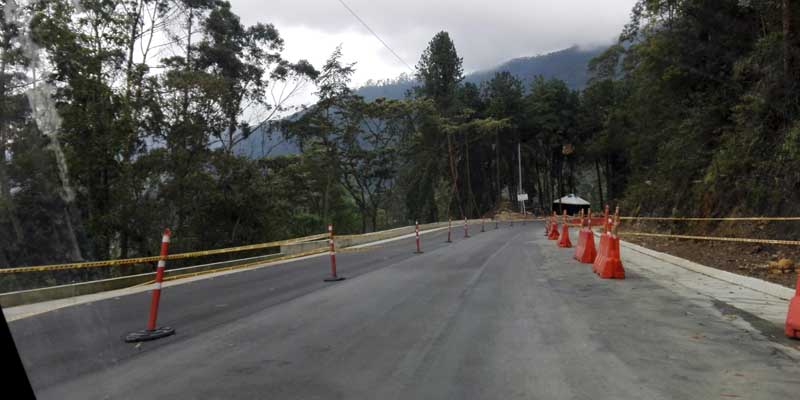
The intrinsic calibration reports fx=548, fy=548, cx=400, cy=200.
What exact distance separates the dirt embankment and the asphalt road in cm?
270

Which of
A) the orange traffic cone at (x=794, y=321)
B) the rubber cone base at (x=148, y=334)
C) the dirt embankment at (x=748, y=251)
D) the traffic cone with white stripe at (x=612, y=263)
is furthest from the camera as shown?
the traffic cone with white stripe at (x=612, y=263)

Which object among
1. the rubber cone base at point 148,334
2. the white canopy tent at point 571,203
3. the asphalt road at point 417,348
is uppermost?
the white canopy tent at point 571,203

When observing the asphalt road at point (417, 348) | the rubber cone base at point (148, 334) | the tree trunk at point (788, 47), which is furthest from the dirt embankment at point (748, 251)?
the rubber cone base at point (148, 334)

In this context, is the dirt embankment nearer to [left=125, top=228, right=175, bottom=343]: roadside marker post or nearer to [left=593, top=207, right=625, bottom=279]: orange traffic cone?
[left=593, top=207, right=625, bottom=279]: orange traffic cone

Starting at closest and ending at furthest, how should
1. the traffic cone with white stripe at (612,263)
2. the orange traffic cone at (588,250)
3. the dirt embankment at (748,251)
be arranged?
the dirt embankment at (748,251), the traffic cone with white stripe at (612,263), the orange traffic cone at (588,250)

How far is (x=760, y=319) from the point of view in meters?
6.45

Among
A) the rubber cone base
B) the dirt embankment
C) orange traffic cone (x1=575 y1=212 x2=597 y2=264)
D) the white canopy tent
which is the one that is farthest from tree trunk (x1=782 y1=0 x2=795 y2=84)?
the white canopy tent

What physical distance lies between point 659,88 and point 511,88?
4667 cm

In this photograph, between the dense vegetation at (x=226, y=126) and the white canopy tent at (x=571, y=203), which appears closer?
the dense vegetation at (x=226, y=126)

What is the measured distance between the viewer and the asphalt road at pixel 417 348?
4.31m

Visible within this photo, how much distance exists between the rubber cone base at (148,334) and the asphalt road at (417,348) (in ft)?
0.48

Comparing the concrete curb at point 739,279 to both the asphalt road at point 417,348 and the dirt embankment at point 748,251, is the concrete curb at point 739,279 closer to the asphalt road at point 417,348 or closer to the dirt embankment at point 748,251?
the dirt embankment at point 748,251

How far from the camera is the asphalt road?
431 cm

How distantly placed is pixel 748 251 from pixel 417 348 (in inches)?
428
